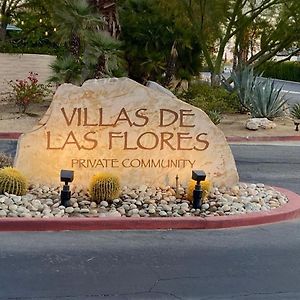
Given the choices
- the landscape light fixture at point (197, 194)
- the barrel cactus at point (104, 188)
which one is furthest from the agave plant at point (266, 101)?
the barrel cactus at point (104, 188)

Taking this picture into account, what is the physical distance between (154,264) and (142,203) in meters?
1.96

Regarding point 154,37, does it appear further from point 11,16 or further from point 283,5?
point 11,16

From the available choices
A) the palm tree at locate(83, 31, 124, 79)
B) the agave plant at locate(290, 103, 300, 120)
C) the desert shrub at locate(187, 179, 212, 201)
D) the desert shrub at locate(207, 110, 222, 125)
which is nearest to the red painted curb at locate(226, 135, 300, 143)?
the desert shrub at locate(207, 110, 222, 125)

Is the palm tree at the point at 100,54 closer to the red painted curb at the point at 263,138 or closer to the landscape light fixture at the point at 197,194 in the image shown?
the landscape light fixture at the point at 197,194

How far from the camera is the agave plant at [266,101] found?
1911 cm

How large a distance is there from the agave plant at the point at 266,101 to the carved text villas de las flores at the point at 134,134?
10.9 metres

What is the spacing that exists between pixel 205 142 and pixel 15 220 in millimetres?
2945

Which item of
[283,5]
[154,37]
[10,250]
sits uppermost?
[283,5]

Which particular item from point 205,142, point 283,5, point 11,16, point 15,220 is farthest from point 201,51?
point 15,220

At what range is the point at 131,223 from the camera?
694 centimetres

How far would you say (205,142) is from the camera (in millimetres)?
8586

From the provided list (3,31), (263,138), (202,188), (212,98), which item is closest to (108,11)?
(263,138)

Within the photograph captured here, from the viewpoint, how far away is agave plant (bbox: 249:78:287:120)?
1911 cm

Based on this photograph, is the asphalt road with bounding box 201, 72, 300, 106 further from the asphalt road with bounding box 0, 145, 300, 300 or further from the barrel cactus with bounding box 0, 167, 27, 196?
the asphalt road with bounding box 0, 145, 300, 300
